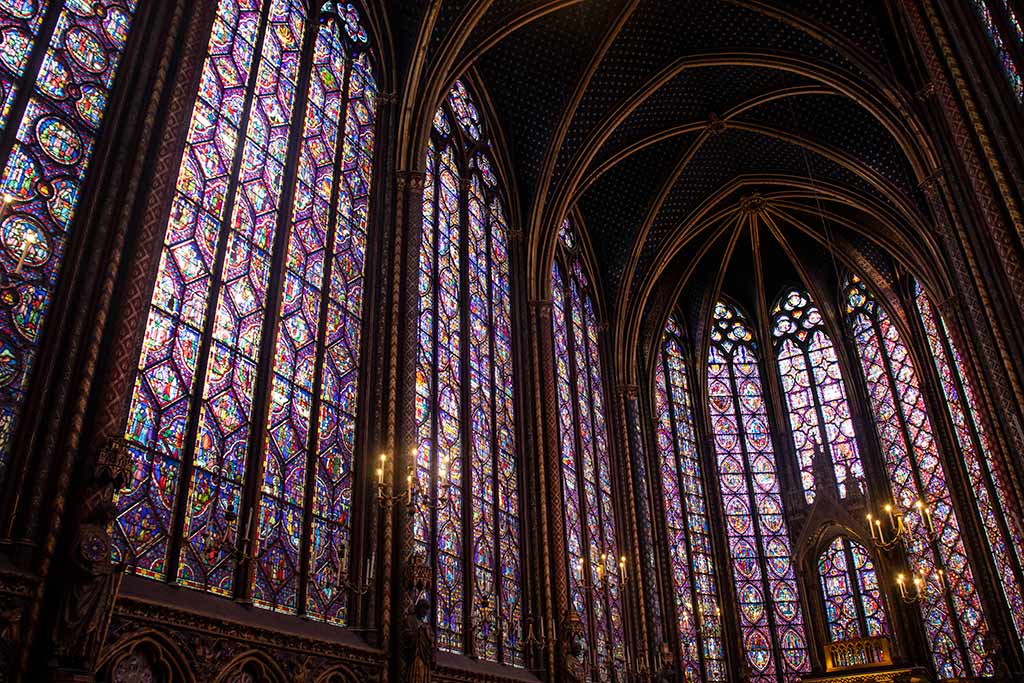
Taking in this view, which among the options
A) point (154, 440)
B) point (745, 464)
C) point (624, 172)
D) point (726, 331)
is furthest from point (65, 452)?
point (726, 331)

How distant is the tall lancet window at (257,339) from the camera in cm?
916

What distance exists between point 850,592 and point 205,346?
19.2m

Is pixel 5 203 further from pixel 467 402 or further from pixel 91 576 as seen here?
pixel 467 402

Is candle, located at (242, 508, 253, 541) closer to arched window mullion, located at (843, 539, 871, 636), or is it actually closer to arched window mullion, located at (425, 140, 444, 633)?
arched window mullion, located at (425, 140, 444, 633)

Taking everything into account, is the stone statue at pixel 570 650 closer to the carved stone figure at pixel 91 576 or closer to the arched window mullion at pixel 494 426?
the arched window mullion at pixel 494 426

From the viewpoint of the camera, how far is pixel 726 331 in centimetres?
2800

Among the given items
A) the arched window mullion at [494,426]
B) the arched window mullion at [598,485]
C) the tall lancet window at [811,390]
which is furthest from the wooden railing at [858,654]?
the arched window mullion at [494,426]

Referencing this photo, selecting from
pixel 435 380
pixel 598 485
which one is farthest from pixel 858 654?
pixel 435 380

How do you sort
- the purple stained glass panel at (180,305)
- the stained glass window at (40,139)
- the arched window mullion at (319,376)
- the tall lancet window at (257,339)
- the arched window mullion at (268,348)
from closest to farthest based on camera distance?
the stained glass window at (40,139) → the purple stained glass panel at (180,305) → the tall lancet window at (257,339) → the arched window mullion at (268,348) → the arched window mullion at (319,376)

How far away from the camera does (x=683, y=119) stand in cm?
2167

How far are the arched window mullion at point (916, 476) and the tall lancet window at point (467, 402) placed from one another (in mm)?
10372

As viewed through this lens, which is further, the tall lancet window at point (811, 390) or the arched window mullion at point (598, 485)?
the tall lancet window at point (811, 390)

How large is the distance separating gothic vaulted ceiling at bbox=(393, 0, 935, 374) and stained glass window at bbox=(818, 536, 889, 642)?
26.2ft

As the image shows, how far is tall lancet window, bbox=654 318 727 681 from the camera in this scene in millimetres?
22516
